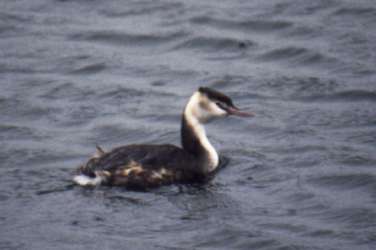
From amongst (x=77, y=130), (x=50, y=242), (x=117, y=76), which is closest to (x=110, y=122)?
(x=77, y=130)

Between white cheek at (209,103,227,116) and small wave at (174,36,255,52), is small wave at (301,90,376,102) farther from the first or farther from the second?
small wave at (174,36,255,52)

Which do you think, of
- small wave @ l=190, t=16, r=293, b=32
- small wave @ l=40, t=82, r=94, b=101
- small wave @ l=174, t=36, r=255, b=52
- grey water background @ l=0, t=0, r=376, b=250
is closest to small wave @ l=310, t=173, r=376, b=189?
grey water background @ l=0, t=0, r=376, b=250

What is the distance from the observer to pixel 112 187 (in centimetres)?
1250

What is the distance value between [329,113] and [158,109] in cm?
218

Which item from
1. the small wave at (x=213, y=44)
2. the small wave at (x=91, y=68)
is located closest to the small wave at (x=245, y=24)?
the small wave at (x=213, y=44)

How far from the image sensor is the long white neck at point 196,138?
13116 millimetres

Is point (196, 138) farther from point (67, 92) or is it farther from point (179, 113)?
point (67, 92)

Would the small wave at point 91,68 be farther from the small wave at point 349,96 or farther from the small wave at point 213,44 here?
the small wave at point 349,96

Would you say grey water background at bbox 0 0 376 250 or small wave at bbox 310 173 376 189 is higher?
grey water background at bbox 0 0 376 250

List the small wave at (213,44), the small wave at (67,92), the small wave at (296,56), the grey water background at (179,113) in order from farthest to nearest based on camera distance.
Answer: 1. the small wave at (213,44)
2. the small wave at (296,56)
3. the small wave at (67,92)
4. the grey water background at (179,113)

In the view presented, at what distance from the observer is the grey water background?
11.3 m

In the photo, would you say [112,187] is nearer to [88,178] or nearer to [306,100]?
[88,178]

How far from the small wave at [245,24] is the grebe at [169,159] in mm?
5256

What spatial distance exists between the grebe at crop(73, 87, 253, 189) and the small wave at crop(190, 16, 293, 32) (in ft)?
17.2
